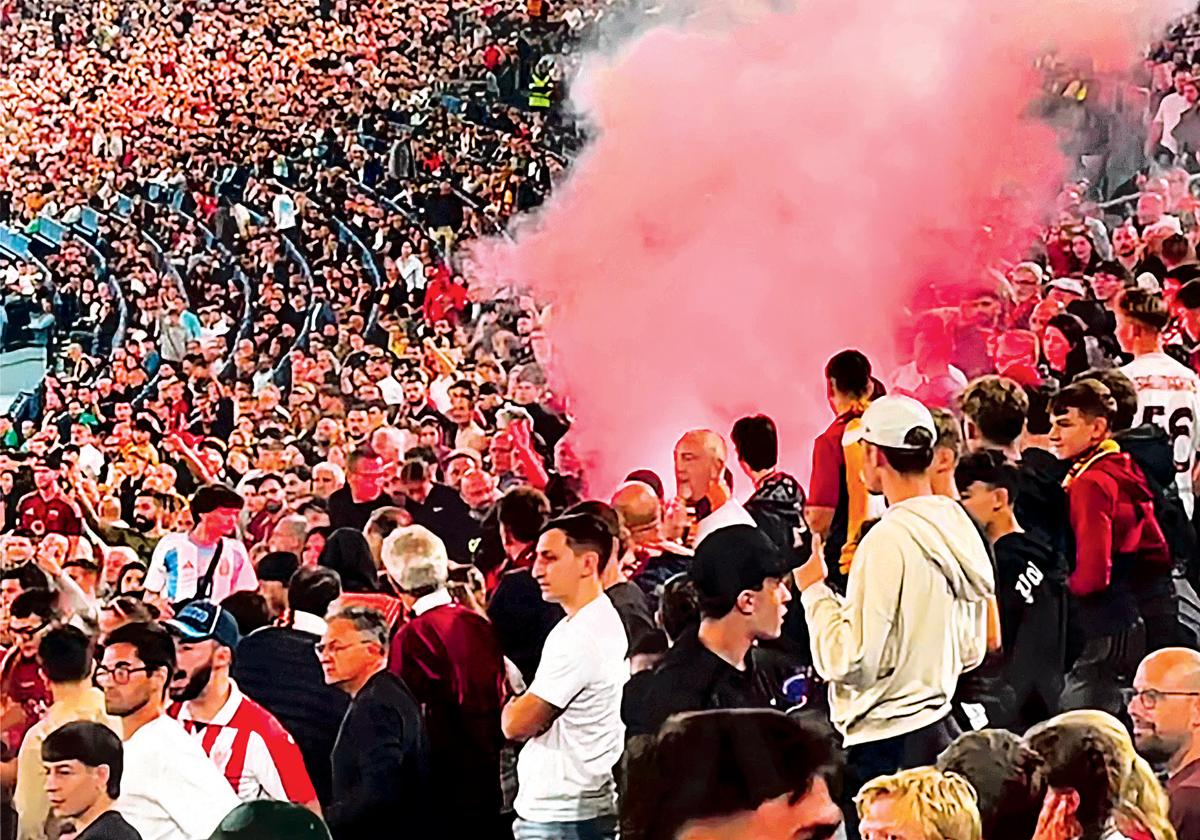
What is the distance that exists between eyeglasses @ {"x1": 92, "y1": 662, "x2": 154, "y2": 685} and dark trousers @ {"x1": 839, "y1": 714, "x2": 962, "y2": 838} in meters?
1.34

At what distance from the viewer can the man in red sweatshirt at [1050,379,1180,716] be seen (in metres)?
3.19

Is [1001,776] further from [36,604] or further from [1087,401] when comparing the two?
[36,604]

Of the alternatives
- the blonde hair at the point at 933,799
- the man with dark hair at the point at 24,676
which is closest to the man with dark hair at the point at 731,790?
the blonde hair at the point at 933,799

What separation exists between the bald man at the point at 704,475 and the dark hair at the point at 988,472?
430mm

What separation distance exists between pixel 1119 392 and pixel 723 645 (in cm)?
103

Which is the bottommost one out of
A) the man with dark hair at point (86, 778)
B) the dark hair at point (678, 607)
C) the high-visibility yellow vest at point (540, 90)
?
the man with dark hair at point (86, 778)

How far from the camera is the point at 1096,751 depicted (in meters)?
2.96

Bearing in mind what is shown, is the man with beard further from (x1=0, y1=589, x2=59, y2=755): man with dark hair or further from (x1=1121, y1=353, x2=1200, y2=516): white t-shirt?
(x1=1121, y1=353, x2=1200, y2=516): white t-shirt

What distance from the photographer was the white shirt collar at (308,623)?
3160mm

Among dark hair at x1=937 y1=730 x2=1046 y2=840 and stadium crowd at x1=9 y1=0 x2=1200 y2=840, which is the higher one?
stadium crowd at x1=9 y1=0 x2=1200 y2=840

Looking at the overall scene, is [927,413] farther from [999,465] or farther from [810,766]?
[810,766]

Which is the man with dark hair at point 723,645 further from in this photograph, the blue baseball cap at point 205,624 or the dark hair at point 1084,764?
the blue baseball cap at point 205,624

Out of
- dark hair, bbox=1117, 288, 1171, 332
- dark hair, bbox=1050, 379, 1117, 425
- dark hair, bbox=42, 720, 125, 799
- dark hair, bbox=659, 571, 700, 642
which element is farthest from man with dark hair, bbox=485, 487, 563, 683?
dark hair, bbox=1117, 288, 1171, 332

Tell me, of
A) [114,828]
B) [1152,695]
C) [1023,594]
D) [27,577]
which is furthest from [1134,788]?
[27,577]
